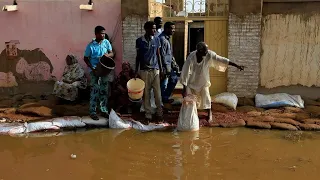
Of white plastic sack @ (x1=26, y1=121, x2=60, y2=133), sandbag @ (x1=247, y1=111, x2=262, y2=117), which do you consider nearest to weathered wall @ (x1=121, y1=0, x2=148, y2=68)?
white plastic sack @ (x1=26, y1=121, x2=60, y2=133)

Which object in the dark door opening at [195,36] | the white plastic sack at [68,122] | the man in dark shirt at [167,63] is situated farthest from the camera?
the dark door opening at [195,36]

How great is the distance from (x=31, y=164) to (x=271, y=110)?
458cm

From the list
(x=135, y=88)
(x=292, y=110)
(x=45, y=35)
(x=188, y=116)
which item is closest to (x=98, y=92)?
(x=135, y=88)

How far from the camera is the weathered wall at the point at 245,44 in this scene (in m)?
7.80

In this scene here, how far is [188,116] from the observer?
20.6ft

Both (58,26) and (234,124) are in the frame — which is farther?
(58,26)

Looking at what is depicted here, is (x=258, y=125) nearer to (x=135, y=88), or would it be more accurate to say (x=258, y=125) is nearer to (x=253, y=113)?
(x=253, y=113)

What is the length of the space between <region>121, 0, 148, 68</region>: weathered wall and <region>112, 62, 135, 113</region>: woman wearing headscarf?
0.85m

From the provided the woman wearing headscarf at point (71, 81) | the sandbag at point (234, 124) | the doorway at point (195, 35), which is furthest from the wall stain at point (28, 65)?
the doorway at point (195, 35)

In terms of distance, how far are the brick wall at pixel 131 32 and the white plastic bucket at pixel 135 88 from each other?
1.48 meters

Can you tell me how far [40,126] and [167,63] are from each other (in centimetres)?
258

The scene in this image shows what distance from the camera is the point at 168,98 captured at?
7691 mm

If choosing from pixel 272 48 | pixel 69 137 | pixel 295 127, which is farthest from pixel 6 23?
pixel 295 127

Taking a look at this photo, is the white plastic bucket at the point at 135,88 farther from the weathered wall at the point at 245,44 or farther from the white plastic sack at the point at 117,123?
the weathered wall at the point at 245,44
